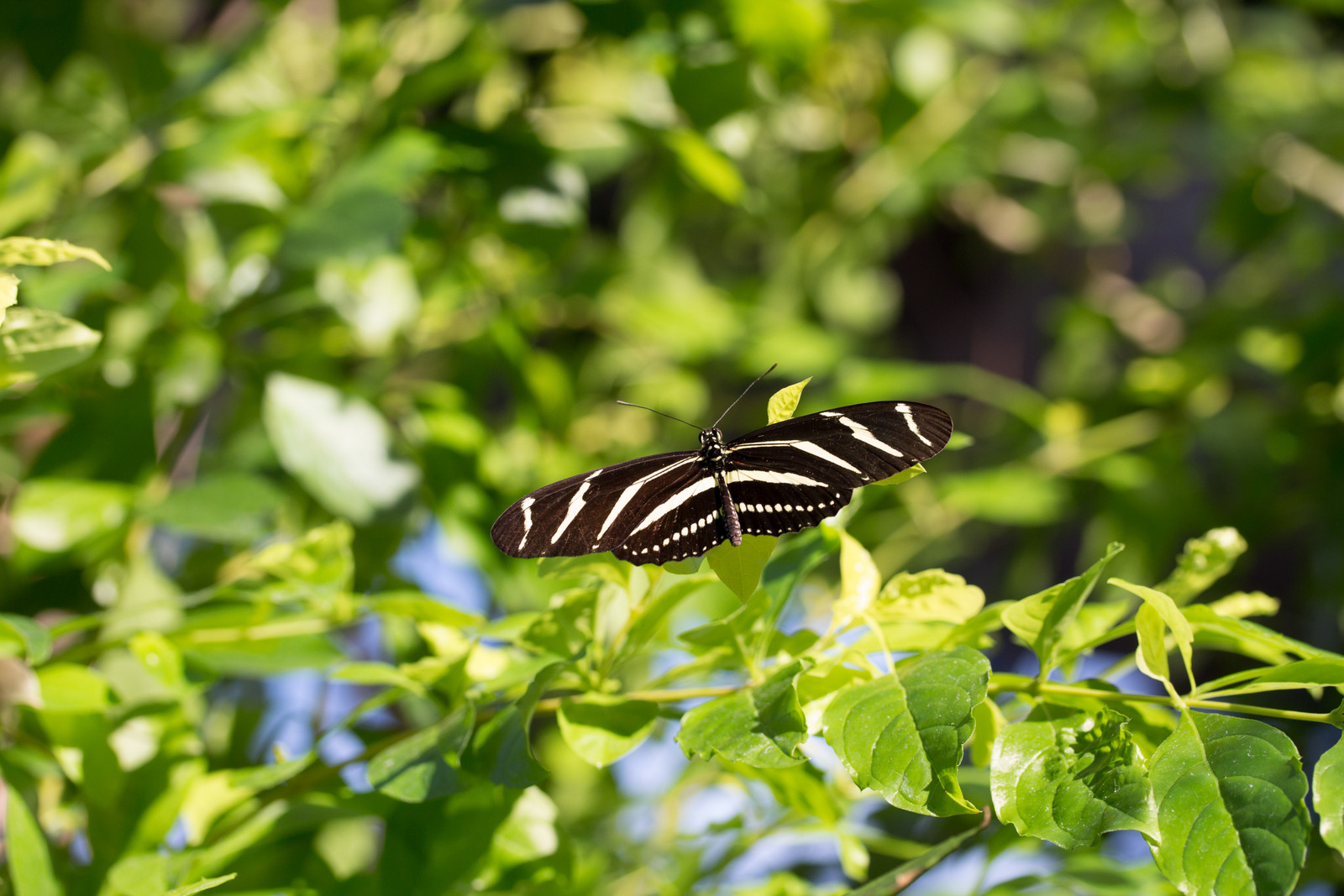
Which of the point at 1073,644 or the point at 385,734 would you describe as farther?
the point at 385,734

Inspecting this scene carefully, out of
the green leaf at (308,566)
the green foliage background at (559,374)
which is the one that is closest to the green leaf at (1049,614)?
the green foliage background at (559,374)

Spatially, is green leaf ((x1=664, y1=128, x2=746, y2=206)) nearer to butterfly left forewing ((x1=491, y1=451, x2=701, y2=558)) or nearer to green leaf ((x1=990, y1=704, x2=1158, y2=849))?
butterfly left forewing ((x1=491, y1=451, x2=701, y2=558))

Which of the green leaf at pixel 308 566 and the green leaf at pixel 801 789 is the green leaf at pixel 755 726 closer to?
the green leaf at pixel 801 789

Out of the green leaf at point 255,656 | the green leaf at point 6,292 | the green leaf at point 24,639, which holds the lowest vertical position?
the green leaf at point 255,656

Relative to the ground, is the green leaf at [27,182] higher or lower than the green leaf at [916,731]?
higher

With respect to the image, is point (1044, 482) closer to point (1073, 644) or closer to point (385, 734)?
point (1073, 644)

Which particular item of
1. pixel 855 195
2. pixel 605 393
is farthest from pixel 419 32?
pixel 855 195

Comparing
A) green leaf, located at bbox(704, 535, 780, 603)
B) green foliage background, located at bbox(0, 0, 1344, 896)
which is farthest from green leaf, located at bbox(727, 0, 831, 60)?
green leaf, located at bbox(704, 535, 780, 603)

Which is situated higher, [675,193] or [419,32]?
[419,32]
